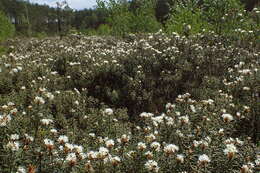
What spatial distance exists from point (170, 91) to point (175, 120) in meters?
3.31

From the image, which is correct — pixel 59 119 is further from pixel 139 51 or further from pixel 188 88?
pixel 139 51

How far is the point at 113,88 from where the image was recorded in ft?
28.4

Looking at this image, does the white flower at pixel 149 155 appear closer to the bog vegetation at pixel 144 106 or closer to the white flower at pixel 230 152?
the bog vegetation at pixel 144 106

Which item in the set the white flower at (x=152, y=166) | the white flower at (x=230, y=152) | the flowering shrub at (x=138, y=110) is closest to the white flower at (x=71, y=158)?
the flowering shrub at (x=138, y=110)

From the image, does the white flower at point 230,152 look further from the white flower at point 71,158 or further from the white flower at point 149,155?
the white flower at point 71,158

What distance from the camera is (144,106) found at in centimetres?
795

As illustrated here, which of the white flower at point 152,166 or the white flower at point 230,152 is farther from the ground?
the white flower at point 230,152

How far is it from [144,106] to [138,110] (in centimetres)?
18

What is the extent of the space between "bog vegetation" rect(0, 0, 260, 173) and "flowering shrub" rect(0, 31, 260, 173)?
2cm

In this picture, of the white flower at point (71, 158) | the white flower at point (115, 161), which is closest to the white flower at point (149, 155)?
the white flower at point (115, 161)

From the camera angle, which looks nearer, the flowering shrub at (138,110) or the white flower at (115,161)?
the white flower at (115,161)

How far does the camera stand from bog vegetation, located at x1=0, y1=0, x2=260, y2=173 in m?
3.57

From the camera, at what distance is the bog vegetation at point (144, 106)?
3566 millimetres

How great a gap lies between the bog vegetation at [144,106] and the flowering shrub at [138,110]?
16mm
